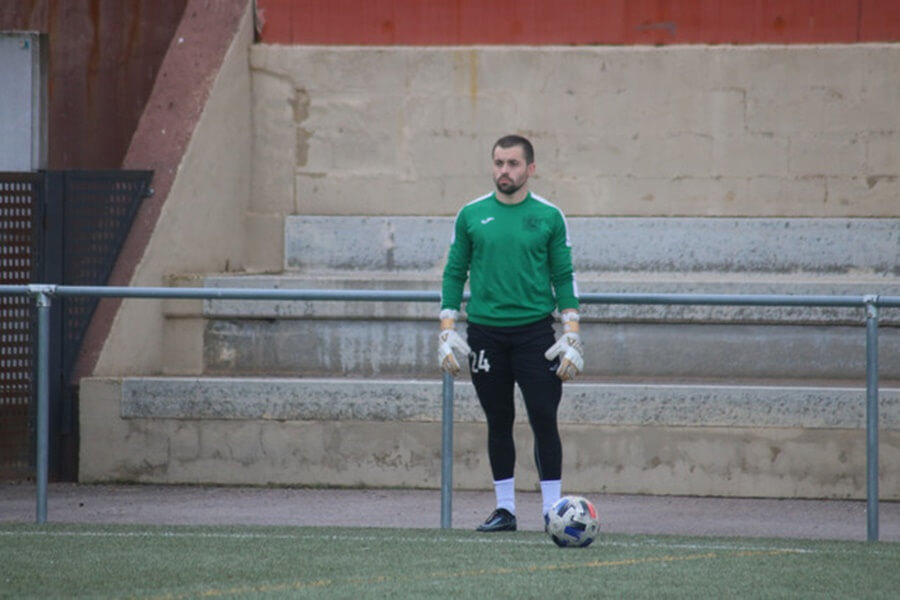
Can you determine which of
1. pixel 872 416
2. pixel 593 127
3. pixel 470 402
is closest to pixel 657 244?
pixel 593 127

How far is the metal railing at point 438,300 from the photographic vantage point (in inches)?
353

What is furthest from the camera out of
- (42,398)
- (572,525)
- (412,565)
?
(42,398)

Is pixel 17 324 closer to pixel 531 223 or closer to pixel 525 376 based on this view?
pixel 525 376

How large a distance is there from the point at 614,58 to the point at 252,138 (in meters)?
3.05

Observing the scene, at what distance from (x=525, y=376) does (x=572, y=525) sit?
920 millimetres

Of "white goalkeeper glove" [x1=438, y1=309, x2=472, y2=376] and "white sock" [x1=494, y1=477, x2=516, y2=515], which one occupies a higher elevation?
"white goalkeeper glove" [x1=438, y1=309, x2=472, y2=376]

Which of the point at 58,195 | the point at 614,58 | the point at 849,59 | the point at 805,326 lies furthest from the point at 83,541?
the point at 849,59

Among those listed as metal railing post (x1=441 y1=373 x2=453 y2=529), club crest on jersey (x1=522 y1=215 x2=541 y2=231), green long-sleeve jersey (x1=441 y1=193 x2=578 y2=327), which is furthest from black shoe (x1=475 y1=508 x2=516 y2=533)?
club crest on jersey (x1=522 y1=215 x2=541 y2=231)

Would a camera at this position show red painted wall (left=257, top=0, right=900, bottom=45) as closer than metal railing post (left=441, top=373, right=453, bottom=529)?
No

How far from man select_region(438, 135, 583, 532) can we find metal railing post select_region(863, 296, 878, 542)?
1.62 meters

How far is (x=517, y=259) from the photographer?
8.58 m

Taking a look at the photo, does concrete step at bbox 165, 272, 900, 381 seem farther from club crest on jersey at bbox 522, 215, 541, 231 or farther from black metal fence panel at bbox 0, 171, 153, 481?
club crest on jersey at bbox 522, 215, 541, 231

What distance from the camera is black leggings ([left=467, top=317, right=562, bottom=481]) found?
8648 mm

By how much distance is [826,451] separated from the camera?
11016mm
